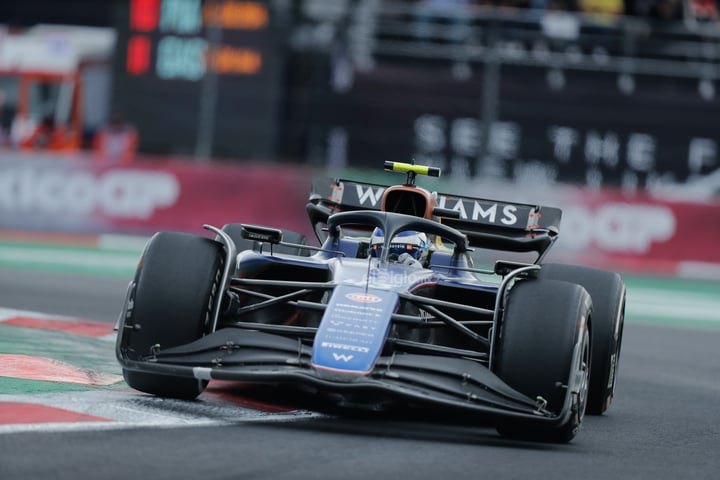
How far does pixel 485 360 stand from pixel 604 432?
2.85 feet

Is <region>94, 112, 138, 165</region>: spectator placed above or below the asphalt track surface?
above

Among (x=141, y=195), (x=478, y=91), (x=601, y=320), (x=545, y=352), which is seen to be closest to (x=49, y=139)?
(x=141, y=195)

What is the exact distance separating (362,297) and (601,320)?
1.72 meters

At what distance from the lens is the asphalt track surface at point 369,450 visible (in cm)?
495

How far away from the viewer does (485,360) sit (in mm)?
6621

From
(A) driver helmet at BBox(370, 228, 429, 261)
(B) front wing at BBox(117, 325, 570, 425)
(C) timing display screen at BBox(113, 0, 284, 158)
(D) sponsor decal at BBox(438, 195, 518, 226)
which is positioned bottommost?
(B) front wing at BBox(117, 325, 570, 425)

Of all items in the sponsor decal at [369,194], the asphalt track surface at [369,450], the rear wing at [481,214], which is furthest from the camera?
the sponsor decal at [369,194]

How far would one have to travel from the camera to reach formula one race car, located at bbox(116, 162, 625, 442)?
6164 mm

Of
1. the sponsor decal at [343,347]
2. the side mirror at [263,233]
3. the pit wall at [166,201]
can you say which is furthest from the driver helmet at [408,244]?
the pit wall at [166,201]

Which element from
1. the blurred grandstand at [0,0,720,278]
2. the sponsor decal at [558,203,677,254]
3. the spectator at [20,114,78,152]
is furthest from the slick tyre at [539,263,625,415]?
the spectator at [20,114,78,152]

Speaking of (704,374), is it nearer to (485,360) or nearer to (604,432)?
(604,432)

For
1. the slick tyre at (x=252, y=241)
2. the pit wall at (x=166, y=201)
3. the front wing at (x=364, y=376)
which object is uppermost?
the slick tyre at (x=252, y=241)

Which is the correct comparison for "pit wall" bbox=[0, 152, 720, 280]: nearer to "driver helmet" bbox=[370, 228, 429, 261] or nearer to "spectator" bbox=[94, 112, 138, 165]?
"spectator" bbox=[94, 112, 138, 165]

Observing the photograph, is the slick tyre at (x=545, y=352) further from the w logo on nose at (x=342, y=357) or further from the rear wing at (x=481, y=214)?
the rear wing at (x=481, y=214)
